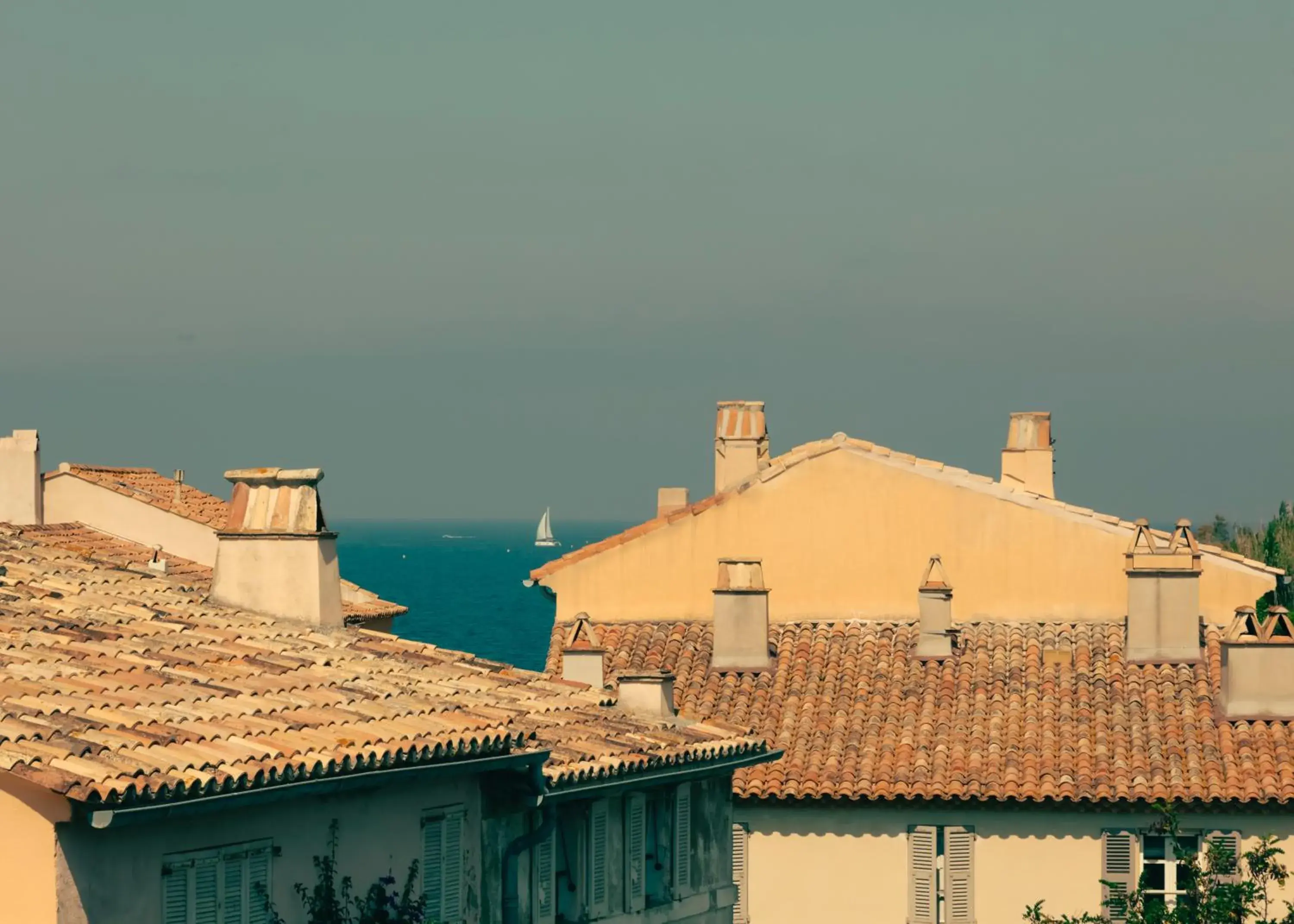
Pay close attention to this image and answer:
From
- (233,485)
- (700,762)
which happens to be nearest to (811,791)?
(700,762)

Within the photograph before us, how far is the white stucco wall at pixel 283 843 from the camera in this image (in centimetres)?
1273

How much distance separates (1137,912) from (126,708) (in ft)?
36.4

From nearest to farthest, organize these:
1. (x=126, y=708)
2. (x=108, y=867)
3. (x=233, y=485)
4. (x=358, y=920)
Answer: (x=108, y=867) → (x=126, y=708) → (x=358, y=920) → (x=233, y=485)

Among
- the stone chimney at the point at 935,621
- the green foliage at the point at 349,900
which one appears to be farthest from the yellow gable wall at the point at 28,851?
the stone chimney at the point at 935,621

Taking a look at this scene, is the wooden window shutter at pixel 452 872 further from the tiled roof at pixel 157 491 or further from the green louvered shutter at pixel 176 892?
the tiled roof at pixel 157 491

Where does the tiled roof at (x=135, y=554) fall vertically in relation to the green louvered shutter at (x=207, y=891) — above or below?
above

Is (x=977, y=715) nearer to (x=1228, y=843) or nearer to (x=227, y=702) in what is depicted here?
(x=1228, y=843)

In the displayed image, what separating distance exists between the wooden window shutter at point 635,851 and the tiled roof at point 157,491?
56.1 feet

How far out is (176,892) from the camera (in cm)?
1352

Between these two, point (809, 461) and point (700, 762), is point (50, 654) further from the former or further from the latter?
point (809, 461)

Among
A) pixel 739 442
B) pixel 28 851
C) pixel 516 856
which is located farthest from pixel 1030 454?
pixel 28 851

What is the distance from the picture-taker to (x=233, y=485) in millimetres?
20188

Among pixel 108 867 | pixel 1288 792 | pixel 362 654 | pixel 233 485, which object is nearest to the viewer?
pixel 108 867

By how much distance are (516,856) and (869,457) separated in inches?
687
